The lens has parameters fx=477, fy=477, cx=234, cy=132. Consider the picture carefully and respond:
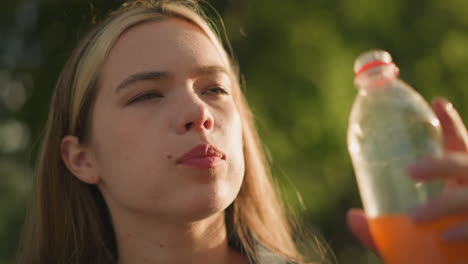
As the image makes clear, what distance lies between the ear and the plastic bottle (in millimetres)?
1378

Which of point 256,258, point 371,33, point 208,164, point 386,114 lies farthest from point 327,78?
point 386,114

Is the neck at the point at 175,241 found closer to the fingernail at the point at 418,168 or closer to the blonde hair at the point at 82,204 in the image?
the blonde hair at the point at 82,204

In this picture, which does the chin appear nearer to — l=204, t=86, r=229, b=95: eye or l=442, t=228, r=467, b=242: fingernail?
l=204, t=86, r=229, b=95: eye

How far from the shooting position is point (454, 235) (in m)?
1.17

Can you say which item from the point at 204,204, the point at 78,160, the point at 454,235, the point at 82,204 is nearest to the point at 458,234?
the point at 454,235

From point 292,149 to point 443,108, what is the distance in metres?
2.93

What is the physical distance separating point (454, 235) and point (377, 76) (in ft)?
1.61

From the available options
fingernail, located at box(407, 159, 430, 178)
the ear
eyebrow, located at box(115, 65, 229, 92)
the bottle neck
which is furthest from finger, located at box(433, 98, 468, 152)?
the ear

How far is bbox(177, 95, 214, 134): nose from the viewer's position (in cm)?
196

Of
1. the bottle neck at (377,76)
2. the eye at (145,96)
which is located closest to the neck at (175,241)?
the eye at (145,96)

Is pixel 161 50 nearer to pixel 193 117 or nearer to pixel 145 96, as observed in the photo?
pixel 145 96

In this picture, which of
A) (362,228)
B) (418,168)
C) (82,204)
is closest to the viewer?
(418,168)

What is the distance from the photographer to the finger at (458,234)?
1164 mm

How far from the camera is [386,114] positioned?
4.82ft
